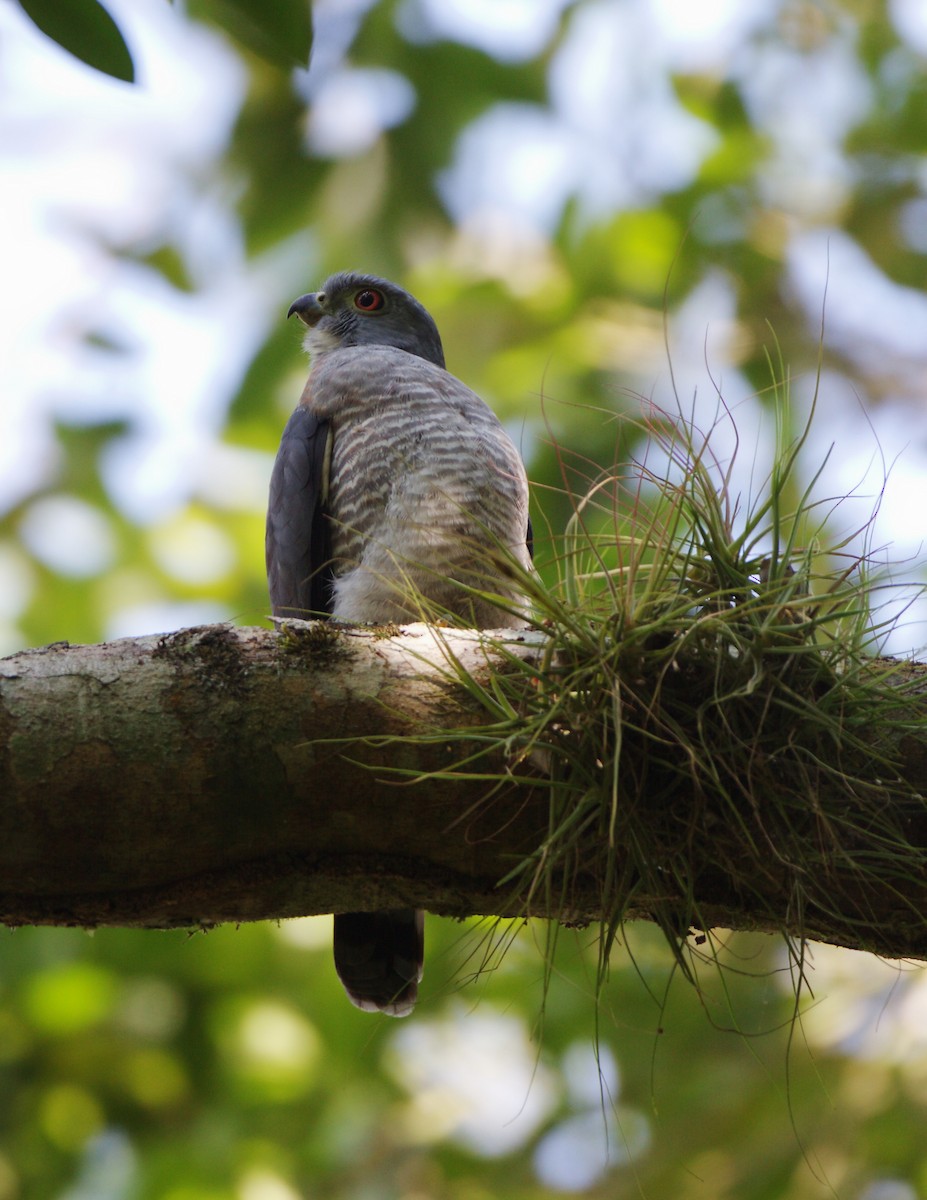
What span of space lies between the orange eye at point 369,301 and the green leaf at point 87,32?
317cm

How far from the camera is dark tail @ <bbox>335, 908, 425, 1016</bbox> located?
3.33 metres

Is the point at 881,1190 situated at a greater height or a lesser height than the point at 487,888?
lesser

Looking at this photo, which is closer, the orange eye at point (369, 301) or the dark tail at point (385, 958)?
the dark tail at point (385, 958)

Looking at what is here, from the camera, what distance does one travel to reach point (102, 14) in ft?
6.75

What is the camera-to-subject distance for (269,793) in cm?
215

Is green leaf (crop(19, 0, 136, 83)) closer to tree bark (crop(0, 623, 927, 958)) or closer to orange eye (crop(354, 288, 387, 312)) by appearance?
tree bark (crop(0, 623, 927, 958))

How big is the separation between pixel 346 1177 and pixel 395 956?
266cm

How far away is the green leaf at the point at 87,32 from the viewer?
2.04m

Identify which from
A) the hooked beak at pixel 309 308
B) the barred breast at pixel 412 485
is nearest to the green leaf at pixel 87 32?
the barred breast at pixel 412 485

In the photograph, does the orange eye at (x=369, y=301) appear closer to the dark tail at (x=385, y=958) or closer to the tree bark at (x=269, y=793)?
the dark tail at (x=385, y=958)

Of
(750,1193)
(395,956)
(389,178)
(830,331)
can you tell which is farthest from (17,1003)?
(830,331)

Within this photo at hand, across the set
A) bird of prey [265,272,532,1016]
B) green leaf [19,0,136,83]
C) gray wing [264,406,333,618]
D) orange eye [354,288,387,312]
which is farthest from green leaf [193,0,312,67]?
orange eye [354,288,387,312]

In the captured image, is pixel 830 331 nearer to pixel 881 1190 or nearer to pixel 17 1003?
pixel 881 1190

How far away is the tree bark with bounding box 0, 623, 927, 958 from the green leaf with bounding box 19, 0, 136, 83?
3.28 feet
